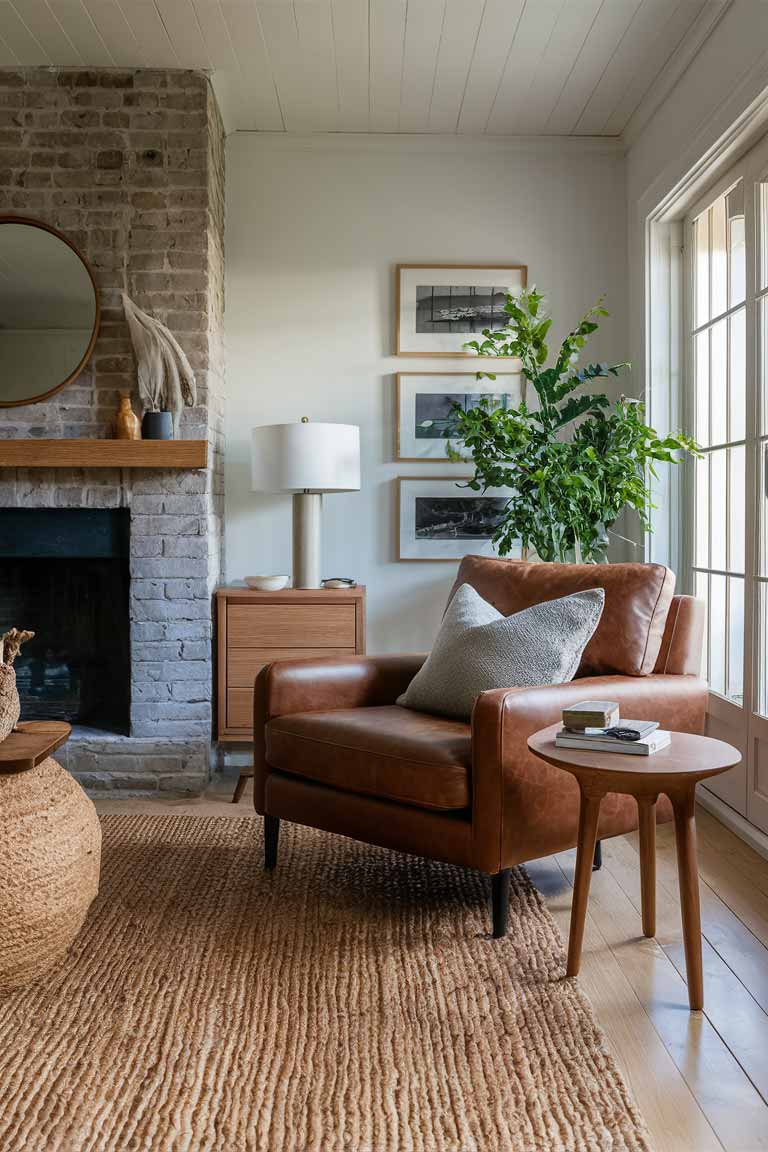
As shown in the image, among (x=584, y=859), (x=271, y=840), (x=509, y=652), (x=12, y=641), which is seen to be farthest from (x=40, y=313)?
(x=584, y=859)

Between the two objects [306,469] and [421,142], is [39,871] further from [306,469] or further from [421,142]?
[421,142]

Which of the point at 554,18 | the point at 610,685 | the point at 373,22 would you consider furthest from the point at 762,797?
the point at 373,22

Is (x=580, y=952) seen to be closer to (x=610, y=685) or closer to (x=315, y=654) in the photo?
(x=610, y=685)

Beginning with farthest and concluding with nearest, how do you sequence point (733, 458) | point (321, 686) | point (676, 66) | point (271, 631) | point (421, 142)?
point (421, 142)
point (271, 631)
point (676, 66)
point (733, 458)
point (321, 686)

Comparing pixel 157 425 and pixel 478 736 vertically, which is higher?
pixel 157 425

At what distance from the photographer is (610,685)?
7.54 ft

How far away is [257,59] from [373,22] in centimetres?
49

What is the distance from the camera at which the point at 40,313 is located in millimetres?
3566

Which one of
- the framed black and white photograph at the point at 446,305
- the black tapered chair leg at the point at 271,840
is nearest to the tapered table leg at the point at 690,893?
the black tapered chair leg at the point at 271,840

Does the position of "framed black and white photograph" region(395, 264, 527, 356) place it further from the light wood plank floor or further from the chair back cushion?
the light wood plank floor

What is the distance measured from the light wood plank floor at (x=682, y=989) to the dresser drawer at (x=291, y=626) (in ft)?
3.98

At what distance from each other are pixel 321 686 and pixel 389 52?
2.31 metres

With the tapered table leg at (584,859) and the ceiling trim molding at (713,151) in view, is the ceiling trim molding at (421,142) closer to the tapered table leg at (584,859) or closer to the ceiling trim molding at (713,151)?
the ceiling trim molding at (713,151)

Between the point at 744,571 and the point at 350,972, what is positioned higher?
the point at 744,571
